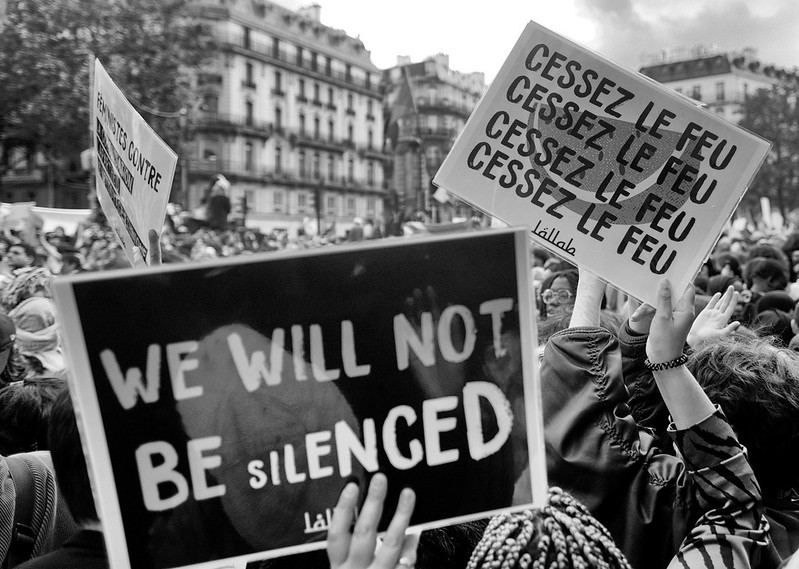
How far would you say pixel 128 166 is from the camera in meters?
3.02

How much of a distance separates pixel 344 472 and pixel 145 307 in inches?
17.8

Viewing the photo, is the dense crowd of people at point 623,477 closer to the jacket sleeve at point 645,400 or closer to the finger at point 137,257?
the jacket sleeve at point 645,400

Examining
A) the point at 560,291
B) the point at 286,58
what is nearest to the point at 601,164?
the point at 560,291

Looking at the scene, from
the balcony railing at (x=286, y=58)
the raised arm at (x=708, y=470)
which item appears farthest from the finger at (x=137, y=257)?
the balcony railing at (x=286, y=58)

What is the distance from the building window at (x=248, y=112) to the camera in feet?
180

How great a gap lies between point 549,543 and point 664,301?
0.66 m

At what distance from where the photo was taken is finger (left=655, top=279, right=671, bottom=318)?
172cm

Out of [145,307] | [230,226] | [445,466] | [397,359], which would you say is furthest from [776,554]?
[230,226]

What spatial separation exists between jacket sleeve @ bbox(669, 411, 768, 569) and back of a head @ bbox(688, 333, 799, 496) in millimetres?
212

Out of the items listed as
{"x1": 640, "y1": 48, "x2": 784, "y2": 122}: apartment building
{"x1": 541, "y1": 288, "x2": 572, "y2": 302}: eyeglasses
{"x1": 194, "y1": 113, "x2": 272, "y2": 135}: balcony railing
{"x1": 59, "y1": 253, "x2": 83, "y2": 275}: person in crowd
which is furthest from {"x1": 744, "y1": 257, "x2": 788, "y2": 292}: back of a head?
{"x1": 640, "y1": 48, "x2": 784, "y2": 122}: apartment building

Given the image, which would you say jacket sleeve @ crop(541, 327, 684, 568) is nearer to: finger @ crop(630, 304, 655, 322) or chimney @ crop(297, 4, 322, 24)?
finger @ crop(630, 304, 655, 322)

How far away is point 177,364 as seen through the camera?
4.40 ft

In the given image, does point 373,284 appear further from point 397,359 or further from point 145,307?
point 145,307

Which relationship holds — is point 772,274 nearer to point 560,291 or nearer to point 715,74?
point 560,291
